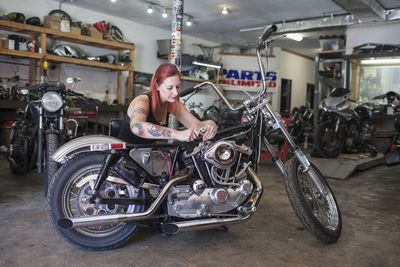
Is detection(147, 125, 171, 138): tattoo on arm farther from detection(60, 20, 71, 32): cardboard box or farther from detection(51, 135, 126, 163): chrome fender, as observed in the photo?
detection(60, 20, 71, 32): cardboard box

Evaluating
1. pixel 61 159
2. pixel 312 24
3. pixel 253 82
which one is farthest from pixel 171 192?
pixel 253 82

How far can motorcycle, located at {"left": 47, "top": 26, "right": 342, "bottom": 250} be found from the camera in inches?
80.5

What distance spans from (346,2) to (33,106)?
574 cm

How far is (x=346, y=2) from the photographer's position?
655cm

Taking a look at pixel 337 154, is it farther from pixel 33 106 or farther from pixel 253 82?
pixel 253 82

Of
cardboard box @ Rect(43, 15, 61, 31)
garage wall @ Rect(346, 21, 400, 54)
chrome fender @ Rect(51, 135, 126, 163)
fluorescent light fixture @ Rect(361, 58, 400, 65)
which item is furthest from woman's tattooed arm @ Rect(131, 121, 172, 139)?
fluorescent light fixture @ Rect(361, 58, 400, 65)

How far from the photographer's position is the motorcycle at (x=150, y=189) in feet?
6.71

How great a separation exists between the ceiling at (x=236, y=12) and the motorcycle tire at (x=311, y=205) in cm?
512

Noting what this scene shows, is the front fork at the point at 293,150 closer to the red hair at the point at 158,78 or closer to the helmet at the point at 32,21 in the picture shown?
the red hair at the point at 158,78

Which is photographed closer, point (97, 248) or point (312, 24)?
point (97, 248)

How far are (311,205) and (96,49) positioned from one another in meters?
6.89

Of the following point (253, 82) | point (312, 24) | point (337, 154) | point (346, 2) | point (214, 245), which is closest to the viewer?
point (214, 245)

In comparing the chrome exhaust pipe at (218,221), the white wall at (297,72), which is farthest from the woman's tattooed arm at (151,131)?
the white wall at (297,72)

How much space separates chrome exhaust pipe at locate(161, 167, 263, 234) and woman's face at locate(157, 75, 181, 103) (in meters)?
0.68
